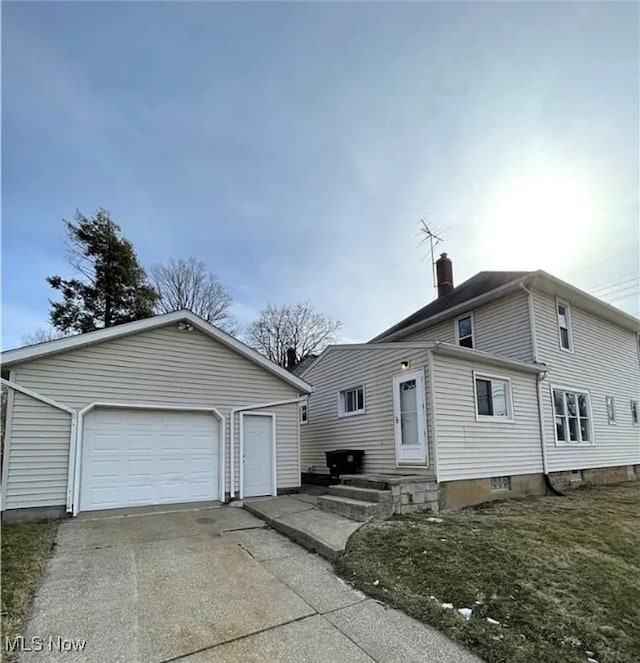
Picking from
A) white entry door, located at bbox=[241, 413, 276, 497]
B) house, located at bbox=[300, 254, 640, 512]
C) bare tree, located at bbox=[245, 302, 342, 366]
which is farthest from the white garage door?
bare tree, located at bbox=[245, 302, 342, 366]

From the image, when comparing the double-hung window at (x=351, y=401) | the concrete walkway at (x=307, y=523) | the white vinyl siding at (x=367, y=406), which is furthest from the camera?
the double-hung window at (x=351, y=401)

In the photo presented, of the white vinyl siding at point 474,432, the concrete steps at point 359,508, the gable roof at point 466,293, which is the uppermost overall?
the gable roof at point 466,293

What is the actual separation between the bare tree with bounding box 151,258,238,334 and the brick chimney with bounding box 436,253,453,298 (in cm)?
1434

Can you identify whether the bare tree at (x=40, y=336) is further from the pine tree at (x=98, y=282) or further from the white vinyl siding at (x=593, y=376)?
the white vinyl siding at (x=593, y=376)

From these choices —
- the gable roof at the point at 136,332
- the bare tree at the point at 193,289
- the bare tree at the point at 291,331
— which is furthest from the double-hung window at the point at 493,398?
the bare tree at the point at 291,331

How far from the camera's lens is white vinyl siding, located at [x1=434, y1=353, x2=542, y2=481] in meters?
8.23

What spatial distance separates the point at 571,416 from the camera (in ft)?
38.7

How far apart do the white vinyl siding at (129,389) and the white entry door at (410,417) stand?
9.20 feet

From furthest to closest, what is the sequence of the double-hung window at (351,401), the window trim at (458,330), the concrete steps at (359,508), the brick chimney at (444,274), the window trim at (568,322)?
the brick chimney at (444,274) → the window trim at (458,330) → the window trim at (568,322) → the double-hung window at (351,401) → the concrete steps at (359,508)

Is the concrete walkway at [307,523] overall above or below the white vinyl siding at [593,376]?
below

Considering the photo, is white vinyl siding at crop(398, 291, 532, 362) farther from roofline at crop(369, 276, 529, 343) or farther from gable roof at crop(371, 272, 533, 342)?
gable roof at crop(371, 272, 533, 342)

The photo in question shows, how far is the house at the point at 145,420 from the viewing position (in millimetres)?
7430

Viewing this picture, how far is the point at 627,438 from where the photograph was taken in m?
13.8

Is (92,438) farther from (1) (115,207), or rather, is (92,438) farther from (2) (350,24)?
(1) (115,207)
